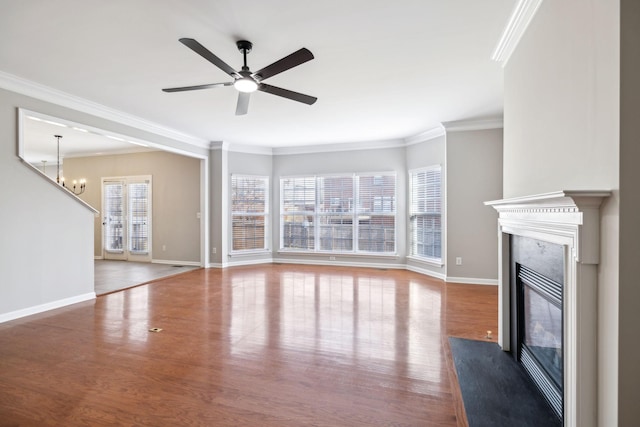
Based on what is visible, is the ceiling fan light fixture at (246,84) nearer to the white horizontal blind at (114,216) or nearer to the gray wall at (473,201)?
the gray wall at (473,201)

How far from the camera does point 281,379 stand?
7.34 ft

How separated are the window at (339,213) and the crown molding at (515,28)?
147 inches

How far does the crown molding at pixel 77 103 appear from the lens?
3416mm

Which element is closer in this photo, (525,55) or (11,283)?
(525,55)

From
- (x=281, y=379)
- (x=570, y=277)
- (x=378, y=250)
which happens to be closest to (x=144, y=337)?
(x=281, y=379)

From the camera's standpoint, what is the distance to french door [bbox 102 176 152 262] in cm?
730

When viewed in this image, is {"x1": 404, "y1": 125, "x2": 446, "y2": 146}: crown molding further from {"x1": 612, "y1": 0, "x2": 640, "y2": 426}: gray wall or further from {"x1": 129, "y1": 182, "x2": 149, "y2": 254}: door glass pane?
{"x1": 129, "y1": 182, "x2": 149, "y2": 254}: door glass pane

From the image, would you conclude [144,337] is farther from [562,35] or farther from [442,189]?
[442,189]

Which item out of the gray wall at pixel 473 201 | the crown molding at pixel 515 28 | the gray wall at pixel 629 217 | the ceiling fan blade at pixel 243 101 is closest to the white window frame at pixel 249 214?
the ceiling fan blade at pixel 243 101

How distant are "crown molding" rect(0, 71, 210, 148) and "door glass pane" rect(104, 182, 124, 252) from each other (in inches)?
123

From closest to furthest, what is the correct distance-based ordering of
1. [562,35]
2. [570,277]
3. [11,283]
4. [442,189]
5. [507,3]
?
[570,277]
[562,35]
[507,3]
[11,283]
[442,189]

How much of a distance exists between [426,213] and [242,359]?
4393 millimetres

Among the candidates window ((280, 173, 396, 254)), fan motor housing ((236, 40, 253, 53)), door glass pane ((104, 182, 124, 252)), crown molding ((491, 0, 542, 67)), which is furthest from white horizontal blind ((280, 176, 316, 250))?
crown molding ((491, 0, 542, 67))

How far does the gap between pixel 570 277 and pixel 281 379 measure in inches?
75.9
